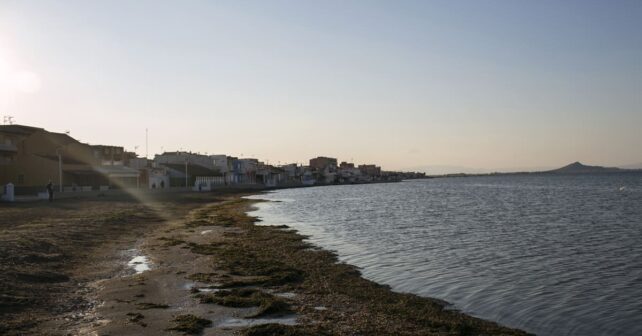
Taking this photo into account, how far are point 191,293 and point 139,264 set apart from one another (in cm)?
670

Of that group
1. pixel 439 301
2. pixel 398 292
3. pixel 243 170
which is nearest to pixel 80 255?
pixel 398 292

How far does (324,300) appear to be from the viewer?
53.0 feet

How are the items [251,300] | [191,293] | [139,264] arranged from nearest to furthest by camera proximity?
[251,300]
[191,293]
[139,264]

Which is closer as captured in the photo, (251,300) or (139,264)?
(251,300)

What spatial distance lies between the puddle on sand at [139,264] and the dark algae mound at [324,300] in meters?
3.08

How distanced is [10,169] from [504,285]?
72.8 metres

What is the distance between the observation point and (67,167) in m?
77.6

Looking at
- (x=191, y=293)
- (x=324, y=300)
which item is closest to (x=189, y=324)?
(x=191, y=293)

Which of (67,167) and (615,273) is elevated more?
(67,167)

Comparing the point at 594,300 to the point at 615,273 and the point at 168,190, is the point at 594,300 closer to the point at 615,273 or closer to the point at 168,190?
the point at 615,273

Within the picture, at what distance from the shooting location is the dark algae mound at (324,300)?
42.8ft

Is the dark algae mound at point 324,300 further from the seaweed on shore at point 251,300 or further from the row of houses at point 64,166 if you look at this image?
the row of houses at point 64,166

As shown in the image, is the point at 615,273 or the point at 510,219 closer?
the point at 615,273

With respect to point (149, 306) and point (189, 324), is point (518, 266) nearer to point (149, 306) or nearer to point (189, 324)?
point (189, 324)
